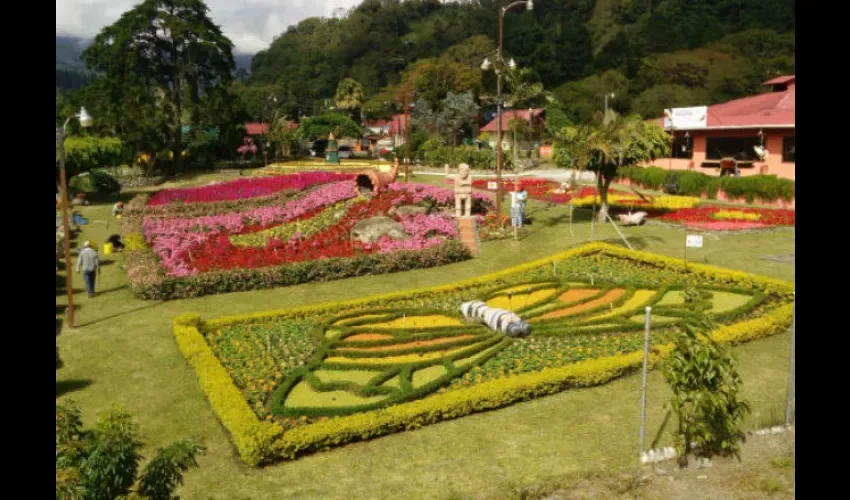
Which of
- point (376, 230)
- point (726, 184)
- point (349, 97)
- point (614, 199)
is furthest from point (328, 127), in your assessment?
point (376, 230)

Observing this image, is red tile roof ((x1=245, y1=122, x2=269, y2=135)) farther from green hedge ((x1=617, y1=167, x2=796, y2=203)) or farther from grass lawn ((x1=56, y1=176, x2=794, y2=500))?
grass lawn ((x1=56, y1=176, x2=794, y2=500))

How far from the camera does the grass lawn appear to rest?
771cm

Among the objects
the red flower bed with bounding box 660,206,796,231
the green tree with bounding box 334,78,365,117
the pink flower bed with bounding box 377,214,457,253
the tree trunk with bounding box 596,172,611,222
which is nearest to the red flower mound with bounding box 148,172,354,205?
the pink flower bed with bounding box 377,214,457,253

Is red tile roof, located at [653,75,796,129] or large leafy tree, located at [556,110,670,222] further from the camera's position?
red tile roof, located at [653,75,796,129]

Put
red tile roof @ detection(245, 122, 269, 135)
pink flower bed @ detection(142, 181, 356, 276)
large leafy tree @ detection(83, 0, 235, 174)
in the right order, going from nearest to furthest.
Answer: pink flower bed @ detection(142, 181, 356, 276) < large leafy tree @ detection(83, 0, 235, 174) < red tile roof @ detection(245, 122, 269, 135)

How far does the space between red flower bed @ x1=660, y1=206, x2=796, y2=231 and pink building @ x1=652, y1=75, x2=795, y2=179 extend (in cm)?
565

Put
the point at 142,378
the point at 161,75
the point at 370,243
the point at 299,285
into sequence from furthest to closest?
the point at 161,75
the point at 370,243
the point at 299,285
the point at 142,378

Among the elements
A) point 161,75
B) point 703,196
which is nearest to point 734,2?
point 703,196

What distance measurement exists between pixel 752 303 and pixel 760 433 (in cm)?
612

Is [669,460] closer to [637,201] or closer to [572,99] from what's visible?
[637,201]

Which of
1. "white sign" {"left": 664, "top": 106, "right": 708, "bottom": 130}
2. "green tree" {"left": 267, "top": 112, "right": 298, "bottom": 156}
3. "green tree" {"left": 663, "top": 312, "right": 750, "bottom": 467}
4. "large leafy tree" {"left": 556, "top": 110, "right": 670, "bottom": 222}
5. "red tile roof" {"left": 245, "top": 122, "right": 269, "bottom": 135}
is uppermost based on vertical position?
"red tile roof" {"left": 245, "top": 122, "right": 269, "bottom": 135}

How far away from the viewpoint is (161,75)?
51.2 meters

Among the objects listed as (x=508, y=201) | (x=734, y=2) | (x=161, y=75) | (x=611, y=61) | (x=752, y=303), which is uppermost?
(x=734, y=2)

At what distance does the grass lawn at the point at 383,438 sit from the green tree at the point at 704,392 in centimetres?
95
